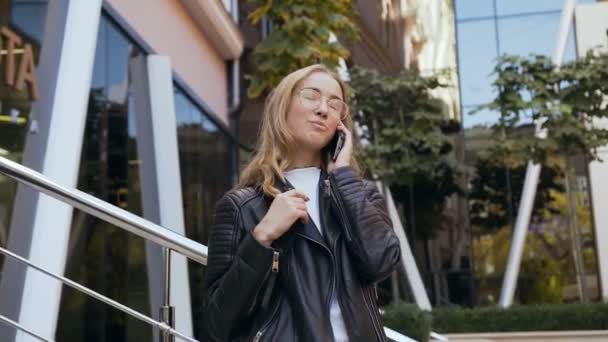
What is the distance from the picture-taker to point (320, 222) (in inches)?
74.1

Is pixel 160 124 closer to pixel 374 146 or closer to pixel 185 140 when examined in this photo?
pixel 185 140

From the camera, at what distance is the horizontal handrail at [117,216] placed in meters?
2.75

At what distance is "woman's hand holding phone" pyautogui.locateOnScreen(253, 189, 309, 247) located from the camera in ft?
5.79

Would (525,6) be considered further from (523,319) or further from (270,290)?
(270,290)

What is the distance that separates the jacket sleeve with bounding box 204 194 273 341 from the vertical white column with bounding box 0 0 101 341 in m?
3.77

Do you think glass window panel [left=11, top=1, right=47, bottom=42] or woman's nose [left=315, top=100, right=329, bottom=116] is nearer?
woman's nose [left=315, top=100, right=329, bottom=116]

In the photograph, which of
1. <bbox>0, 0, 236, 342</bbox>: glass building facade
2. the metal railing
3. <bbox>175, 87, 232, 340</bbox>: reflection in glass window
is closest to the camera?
the metal railing

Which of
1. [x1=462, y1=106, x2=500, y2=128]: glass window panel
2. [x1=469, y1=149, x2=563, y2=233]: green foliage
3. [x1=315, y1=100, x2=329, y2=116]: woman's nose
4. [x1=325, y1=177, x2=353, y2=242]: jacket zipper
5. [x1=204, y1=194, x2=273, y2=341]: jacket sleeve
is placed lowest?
[x1=204, y1=194, x2=273, y2=341]: jacket sleeve

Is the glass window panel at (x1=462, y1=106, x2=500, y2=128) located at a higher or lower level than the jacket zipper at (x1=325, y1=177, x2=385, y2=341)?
higher

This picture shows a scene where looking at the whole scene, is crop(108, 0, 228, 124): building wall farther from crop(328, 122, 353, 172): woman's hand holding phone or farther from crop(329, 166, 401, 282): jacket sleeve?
crop(329, 166, 401, 282): jacket sleeve

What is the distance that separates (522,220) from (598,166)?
117 inches

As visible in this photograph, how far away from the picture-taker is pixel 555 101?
43.3 ft

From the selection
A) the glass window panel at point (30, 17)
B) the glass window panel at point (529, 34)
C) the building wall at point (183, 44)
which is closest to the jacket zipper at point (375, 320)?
the glass window panel at point (30, 17)

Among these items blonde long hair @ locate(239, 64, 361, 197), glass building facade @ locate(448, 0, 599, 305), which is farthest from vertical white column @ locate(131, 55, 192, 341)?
glass building facade @ locate(448, 0, 599, 305)
